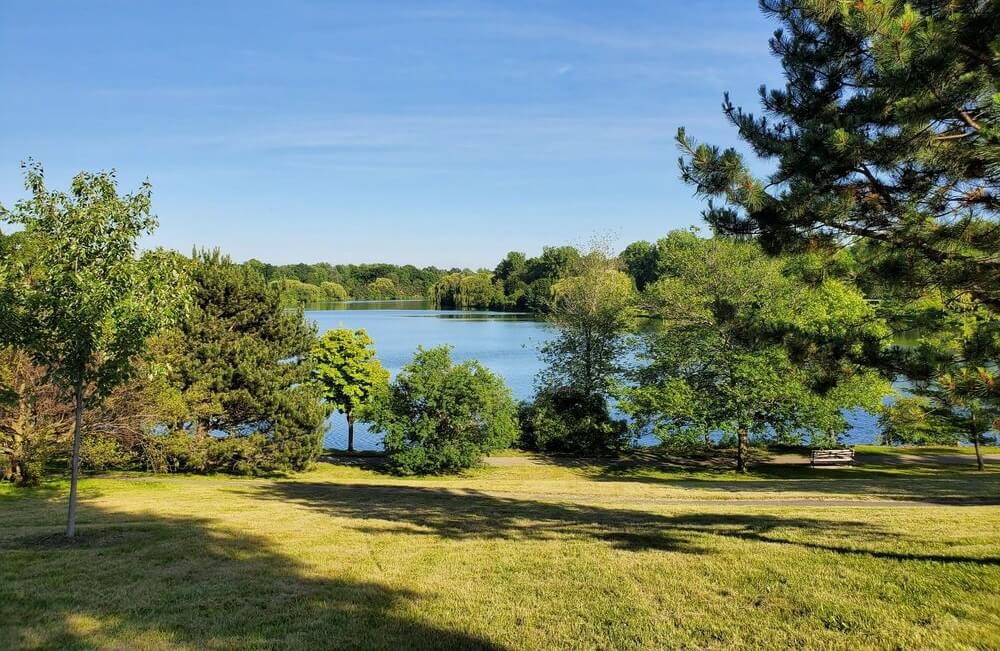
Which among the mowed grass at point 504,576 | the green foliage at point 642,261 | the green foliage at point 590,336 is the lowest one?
the mowed grass at point 504,576

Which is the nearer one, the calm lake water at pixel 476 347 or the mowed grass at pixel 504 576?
the mowed grass at pixel 504 576

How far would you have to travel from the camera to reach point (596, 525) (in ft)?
36.1

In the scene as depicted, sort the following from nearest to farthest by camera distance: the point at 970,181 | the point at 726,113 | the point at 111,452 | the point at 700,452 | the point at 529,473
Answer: the point at 970,181
the point at 726,113
the point at 111,452
the point at 529,473
the point at 700,452

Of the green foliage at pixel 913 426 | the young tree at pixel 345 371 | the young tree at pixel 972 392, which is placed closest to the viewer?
the young tree at pixel 972 392

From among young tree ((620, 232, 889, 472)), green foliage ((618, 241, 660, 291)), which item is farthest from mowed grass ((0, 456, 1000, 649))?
green foliage ((618, 241, 660, 291))

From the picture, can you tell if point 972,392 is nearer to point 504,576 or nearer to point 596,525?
point 504,576

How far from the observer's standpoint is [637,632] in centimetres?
579

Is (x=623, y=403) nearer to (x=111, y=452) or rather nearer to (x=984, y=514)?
(x=984, y=514)

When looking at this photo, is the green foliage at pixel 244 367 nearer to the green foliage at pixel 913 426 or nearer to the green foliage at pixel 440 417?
the green foliage at pixel 440 417

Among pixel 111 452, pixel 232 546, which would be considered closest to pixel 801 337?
pixel 232 546

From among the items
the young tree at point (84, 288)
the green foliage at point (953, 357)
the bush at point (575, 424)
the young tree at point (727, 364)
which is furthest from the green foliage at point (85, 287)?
the bush at point (575, 424)

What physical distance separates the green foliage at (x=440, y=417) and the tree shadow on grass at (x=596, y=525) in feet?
28.4

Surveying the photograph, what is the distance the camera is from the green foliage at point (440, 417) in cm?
2430

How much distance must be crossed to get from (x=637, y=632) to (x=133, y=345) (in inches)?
319
